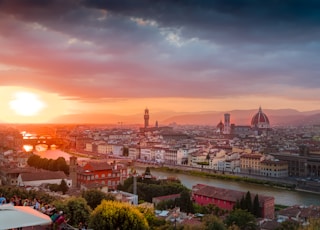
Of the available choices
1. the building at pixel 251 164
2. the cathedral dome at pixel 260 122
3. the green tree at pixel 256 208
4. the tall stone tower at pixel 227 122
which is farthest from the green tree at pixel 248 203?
the tall stone tower at pixel 227 122

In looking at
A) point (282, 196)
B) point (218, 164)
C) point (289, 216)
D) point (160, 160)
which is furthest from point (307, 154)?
point (289, 216)

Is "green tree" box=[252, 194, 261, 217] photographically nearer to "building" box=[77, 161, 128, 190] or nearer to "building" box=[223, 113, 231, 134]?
"building" box=[77, 161, 128, 190]

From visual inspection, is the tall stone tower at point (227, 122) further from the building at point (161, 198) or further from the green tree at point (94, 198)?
the green tree at point (94, 198)

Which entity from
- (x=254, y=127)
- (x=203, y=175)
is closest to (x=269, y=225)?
(x=203, y=175)

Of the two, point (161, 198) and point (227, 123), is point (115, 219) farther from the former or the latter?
point (227, 123)

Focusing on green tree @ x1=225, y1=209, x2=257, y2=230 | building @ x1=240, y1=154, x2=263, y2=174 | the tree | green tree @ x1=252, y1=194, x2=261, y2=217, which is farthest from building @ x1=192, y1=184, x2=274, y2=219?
building @ x1=240, y1=154, x2=263, y2=174

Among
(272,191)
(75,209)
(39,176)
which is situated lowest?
(272,191)

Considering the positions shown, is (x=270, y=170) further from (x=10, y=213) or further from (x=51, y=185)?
(x=10, y=213)
